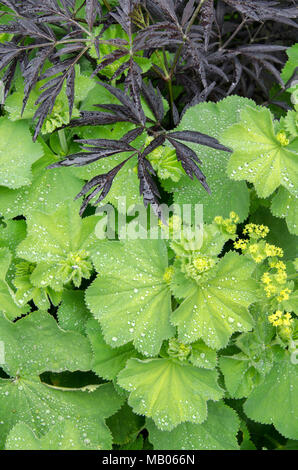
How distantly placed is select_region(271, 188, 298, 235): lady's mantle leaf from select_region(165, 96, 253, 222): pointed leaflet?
113 mm

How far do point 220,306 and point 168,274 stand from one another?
18 centimetres

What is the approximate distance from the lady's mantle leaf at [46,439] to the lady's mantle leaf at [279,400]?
0.56 meters

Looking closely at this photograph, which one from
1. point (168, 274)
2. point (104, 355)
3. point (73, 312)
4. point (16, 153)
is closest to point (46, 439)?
point (104, 355)

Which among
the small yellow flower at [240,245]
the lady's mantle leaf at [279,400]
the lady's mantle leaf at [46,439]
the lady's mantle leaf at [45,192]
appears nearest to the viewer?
the lady's mantle leaf at [46,439]

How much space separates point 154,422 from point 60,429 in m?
0.29

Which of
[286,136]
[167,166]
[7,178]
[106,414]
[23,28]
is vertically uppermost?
[23,28]

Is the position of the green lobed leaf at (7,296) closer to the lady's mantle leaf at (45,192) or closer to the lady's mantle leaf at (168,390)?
the lady's mantle leaf at (45,192)

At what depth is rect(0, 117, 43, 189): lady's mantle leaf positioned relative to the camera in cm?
153

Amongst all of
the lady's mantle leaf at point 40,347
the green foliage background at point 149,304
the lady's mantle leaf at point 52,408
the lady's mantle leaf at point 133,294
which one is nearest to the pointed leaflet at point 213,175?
the green foliage background at point 149,304

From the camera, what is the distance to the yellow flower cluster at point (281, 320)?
1.28m

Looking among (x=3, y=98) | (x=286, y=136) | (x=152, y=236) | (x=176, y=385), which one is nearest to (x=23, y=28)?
(x=3, y=98)

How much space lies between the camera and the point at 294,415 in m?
1.46

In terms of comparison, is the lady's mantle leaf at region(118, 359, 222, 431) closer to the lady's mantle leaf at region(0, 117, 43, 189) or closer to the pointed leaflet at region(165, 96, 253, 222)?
the pointed leaflet at region(165, 96, 253, 222)

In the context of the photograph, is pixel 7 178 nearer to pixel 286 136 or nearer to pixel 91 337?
pixel 91 337
